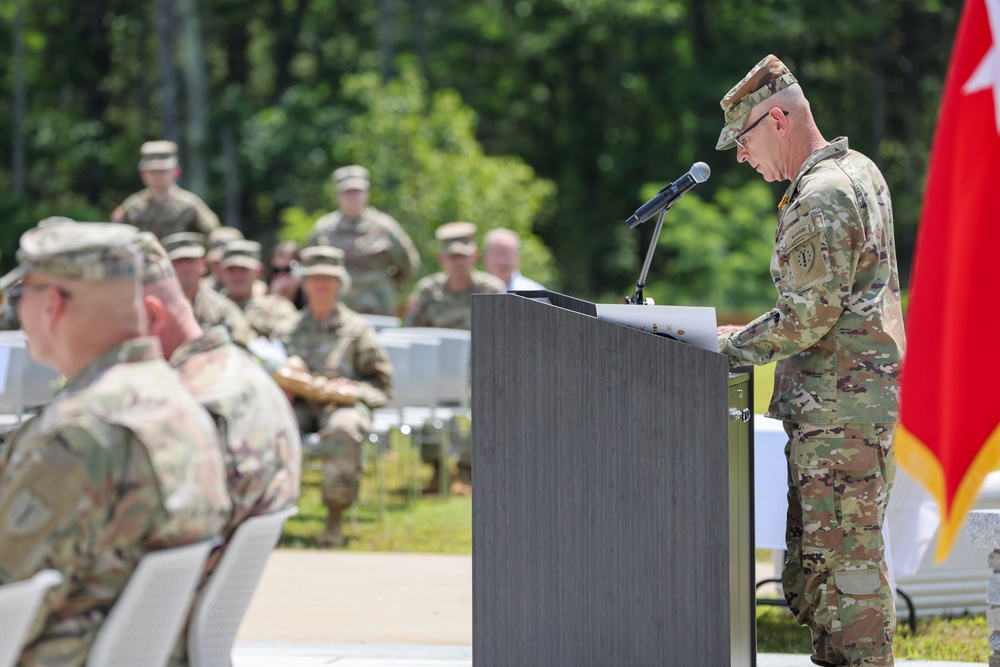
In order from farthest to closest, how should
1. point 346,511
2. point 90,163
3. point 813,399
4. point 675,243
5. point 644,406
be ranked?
point 90,163 < point 675,243 < point 346,511 < point 813,399 < point 644,406

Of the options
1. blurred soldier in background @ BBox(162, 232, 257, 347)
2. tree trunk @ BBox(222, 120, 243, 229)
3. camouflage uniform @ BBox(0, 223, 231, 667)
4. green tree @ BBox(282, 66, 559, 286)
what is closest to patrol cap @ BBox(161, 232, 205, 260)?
blurred soldier in background @ BBox(162, 232, 257, 347)

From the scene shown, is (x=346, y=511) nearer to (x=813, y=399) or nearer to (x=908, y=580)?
(x=908, y=580)

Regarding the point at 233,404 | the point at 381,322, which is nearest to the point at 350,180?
→ the point at 381,322

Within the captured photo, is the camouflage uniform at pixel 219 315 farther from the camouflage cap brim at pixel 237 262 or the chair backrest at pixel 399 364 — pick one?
the camouflage cap brim at pixel 237 262

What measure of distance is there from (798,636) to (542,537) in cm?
239

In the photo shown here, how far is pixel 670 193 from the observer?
14.5 ft

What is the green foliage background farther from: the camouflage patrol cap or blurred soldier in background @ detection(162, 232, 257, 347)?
the camouflage patrol cap

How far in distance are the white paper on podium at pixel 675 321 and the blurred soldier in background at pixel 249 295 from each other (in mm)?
7146

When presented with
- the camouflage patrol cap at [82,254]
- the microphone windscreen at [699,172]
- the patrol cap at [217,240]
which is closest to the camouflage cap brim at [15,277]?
the camouflage patrol cap at [82,254]

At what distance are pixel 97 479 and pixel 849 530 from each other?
255cm

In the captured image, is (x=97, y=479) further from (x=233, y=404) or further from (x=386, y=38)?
(x=386, y=38)

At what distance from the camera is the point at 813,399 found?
15.0 ft

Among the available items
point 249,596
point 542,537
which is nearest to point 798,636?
point 542,537

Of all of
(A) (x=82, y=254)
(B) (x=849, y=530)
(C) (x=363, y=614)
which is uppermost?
(A) (x=82, y=254)
